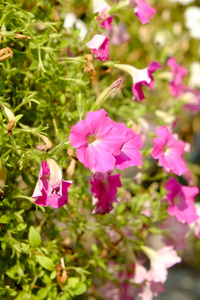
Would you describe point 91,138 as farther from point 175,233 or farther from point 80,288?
point 175,233

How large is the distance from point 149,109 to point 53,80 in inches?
17.2

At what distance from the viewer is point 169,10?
3.12m

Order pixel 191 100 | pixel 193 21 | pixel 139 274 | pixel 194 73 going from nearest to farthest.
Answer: pixel 139 274
pixel 191 100
pixel 194 73
pixel 193 21

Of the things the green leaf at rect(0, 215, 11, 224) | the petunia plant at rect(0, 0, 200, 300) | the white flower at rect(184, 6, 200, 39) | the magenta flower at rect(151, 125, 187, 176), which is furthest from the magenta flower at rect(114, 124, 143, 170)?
the white flower at rect(184, 6, 200, 39)

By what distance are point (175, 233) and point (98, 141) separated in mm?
483

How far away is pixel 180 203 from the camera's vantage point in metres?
0.98

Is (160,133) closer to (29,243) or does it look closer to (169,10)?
(29,243)

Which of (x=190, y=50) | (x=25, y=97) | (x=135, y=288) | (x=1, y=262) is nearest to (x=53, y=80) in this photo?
(x=25, y=97)

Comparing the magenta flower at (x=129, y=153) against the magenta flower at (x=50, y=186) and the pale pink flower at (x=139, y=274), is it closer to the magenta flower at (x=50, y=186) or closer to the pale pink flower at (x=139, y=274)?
the magenta flower at (x=50, y=186)

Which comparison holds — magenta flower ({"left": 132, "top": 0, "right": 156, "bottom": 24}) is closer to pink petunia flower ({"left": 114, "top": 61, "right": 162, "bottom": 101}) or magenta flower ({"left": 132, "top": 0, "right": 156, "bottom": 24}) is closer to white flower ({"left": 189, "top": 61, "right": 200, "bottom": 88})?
pink petunia flower ({"left": 114, "top": 61, "right": 162, "bottom": 101})

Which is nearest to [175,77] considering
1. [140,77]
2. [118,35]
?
[118,35]

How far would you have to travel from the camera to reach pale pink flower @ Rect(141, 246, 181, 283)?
1.00 m

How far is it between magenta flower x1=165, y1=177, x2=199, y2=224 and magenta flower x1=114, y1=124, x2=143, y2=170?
0.26 m

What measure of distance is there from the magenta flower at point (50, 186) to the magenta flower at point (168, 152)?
24cm
